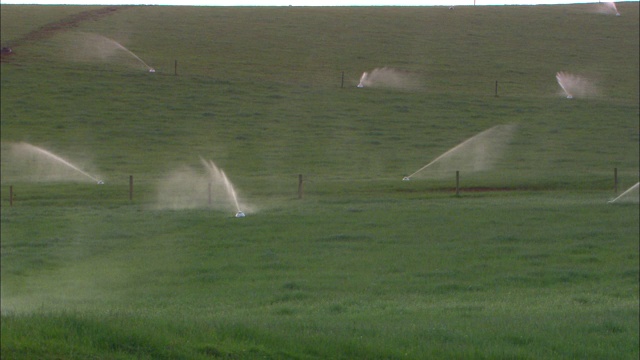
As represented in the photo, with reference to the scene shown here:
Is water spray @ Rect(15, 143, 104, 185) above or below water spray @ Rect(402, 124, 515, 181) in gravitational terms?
below

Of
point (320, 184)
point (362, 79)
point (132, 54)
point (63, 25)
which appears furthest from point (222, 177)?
point (63, 25)

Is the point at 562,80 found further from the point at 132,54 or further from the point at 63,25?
the point at 63,25

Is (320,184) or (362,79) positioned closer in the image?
(320,184)

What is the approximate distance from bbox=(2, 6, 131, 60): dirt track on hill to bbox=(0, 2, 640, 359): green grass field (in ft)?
0.54

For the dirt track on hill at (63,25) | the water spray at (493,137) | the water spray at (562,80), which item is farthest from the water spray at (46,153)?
the water spray at (562,80)

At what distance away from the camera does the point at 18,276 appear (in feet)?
45.8

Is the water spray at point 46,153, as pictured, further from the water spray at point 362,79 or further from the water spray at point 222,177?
the water spray at point 362,79

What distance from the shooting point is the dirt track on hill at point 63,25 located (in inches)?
1796

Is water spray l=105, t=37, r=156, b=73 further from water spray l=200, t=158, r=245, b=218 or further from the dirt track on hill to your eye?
water spray l=200, t=158, r=245, b=218

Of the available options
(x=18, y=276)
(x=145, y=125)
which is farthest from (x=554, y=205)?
(x=145, y=125)

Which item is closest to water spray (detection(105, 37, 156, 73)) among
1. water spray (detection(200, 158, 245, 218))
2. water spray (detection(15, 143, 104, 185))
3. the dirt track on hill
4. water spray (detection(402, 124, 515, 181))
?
the dirt track on hill

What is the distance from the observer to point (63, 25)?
4791 centimetres

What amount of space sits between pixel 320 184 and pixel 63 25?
2699 centimetres

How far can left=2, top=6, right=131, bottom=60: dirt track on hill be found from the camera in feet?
150
